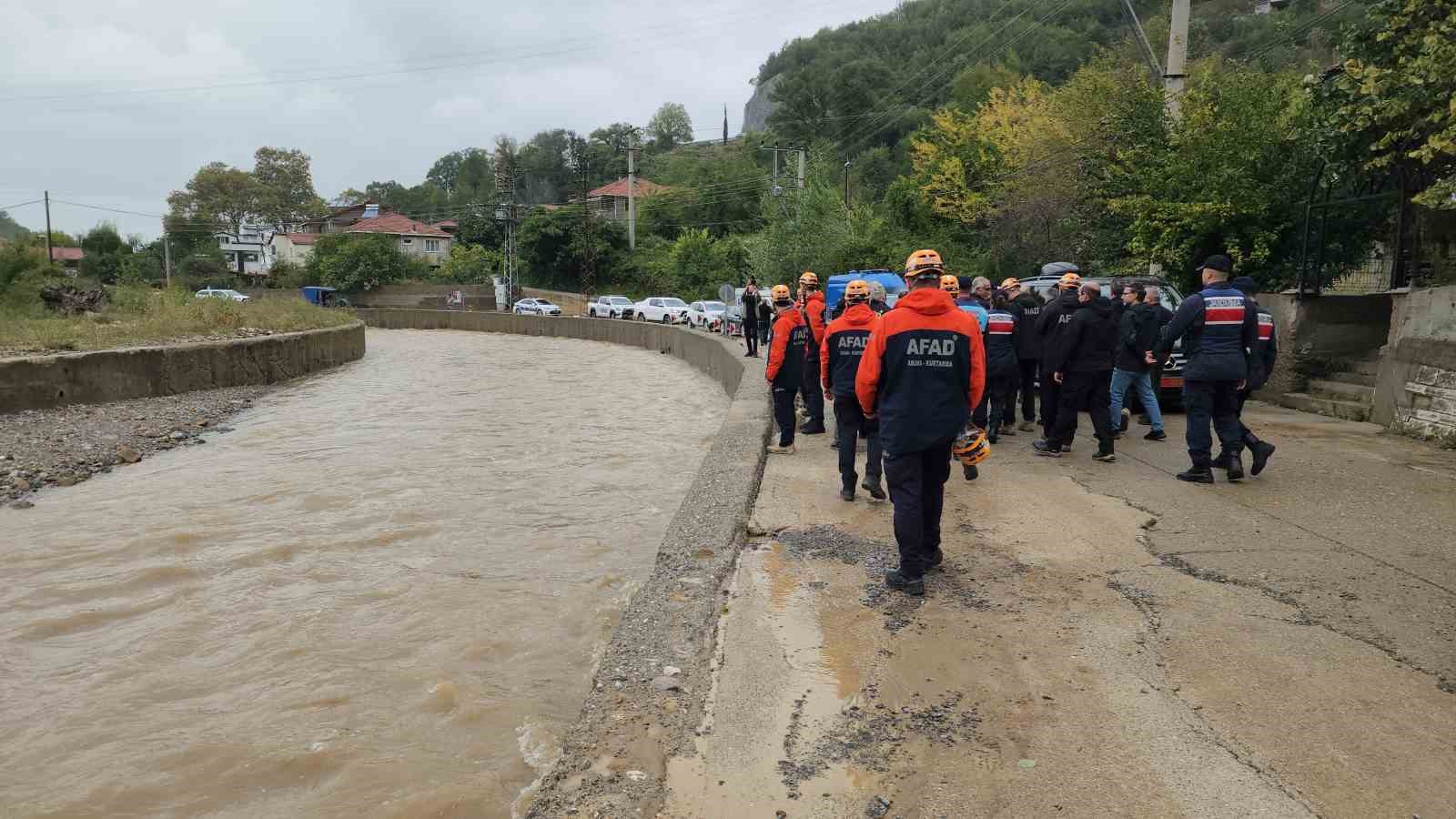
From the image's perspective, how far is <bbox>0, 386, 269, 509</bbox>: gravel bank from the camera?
32.2 ft

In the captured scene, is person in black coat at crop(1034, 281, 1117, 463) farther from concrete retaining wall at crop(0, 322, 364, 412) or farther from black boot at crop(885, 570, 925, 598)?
concrete retaining wall at crop(0, 322, 364, 412)

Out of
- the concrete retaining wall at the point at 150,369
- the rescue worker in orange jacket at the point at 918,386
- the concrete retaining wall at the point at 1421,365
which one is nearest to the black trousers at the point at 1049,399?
the concrete retaining wall at the point at 1421,365

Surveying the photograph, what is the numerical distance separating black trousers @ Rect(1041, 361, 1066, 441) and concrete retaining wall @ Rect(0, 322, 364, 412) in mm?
14008

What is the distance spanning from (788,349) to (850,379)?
2.61m

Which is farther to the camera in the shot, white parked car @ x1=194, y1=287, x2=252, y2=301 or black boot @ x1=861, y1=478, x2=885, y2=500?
white parked car @ x1=194, y1=287, x2=252, y2=301

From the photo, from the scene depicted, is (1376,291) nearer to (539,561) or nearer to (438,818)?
(539,561)

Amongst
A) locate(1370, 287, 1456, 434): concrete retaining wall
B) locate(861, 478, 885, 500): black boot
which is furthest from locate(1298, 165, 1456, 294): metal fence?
locate(861, 478, 885, 500): black boot

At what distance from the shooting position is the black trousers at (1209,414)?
720 cm

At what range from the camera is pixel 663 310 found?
43000 millimetres

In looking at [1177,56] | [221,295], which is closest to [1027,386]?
[1177,56]

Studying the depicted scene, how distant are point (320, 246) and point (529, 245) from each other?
56.5 feet

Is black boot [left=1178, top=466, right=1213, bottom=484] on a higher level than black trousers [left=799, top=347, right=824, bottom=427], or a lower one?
lower

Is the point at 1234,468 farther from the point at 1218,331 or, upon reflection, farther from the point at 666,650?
the point at 666,650

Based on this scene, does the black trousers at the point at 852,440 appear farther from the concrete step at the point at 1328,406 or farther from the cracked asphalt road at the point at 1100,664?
the concrete step at the point at 1328,406
